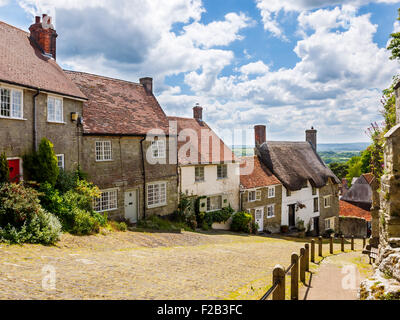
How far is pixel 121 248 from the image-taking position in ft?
40.8

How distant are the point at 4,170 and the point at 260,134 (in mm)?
26824

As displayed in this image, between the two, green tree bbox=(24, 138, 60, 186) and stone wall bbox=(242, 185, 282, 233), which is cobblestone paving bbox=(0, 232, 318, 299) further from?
stone wall bbox=(242, 185, 282, 233)

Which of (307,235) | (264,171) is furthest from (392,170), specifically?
(307,235)

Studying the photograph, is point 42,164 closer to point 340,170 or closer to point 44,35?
point 44,35

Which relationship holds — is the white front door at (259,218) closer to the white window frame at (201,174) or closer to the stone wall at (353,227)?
the white window frame at (201,174)

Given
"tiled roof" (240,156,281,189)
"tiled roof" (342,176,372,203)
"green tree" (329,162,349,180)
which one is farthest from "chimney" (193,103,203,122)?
"green tree" (329,162,349,180)

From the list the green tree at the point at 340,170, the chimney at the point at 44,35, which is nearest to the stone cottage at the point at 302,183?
the chimney at the point at 44,35

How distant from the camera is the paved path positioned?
324 inches

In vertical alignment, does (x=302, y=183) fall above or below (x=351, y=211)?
above

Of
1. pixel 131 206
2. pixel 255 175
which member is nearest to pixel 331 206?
pixel 255 175

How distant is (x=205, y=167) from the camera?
25625 mm

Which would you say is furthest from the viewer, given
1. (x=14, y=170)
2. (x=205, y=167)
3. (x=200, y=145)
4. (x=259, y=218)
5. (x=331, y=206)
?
(x=331, y=206)

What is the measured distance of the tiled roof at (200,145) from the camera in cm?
2509
